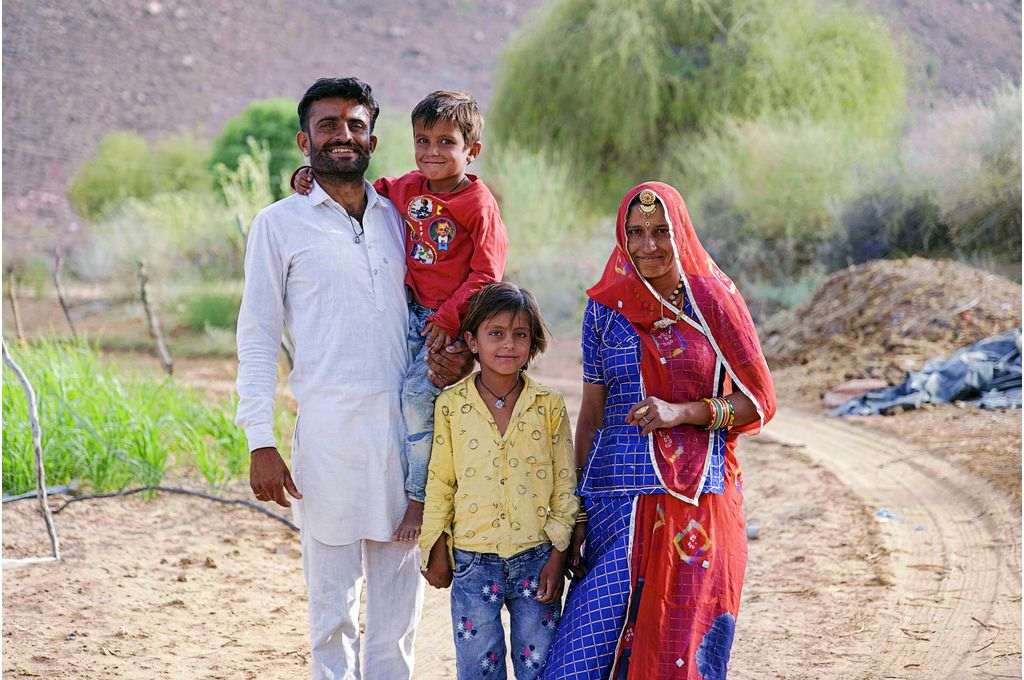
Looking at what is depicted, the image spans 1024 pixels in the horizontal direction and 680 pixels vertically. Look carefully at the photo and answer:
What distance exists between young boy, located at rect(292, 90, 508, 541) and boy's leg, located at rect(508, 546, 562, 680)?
36cm

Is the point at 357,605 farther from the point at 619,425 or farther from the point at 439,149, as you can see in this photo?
the point at 439,149

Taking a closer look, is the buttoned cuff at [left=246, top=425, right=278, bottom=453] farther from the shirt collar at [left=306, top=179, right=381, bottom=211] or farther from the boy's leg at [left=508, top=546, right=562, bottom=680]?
the boy's leg at [left=508, top=546, right=562, bottom=680]

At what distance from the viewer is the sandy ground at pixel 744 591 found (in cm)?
427

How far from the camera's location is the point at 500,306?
2.99 m

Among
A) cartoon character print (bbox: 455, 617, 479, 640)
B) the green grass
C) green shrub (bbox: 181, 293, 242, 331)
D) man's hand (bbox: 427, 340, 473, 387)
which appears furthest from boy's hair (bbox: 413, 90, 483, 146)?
green shrub (bbox: 181, 293, 242, 331)

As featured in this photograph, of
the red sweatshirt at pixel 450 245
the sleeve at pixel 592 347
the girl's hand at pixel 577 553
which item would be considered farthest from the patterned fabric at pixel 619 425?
the red sweatshirt at pixel 450 245

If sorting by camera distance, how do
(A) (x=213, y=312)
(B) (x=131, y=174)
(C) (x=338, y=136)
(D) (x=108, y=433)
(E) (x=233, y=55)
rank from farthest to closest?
1. (E) (x=233, y=55)
2. (B) (x=131, y=174)
3. (A) (x=213, y=312)
4. (D) (x=108, y=433)
5. (C) (x=338, y=136)

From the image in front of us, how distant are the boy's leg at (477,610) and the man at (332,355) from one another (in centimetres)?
28

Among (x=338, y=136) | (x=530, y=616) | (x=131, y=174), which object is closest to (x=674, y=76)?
(x=131, y=174)

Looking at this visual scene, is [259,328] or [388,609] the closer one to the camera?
[259,328]

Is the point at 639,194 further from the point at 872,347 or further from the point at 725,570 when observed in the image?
the point at 872,347

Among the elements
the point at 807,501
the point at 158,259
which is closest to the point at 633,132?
the point at 158,259

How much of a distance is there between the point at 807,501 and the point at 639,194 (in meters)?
4.02

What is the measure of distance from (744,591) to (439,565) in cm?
249
